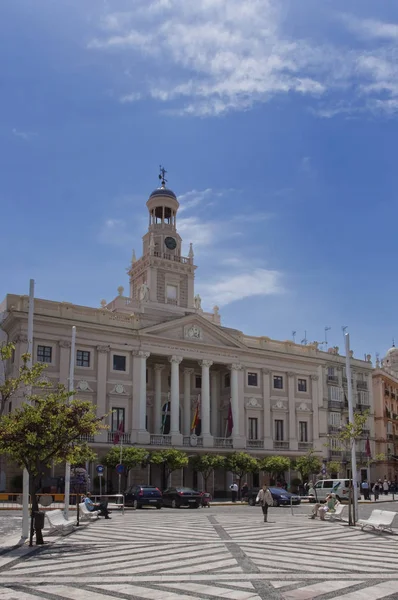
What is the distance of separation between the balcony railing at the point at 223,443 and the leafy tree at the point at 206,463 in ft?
8.76

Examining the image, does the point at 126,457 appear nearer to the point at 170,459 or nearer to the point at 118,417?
the point at 170,459

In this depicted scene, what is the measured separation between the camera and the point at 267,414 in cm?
6031

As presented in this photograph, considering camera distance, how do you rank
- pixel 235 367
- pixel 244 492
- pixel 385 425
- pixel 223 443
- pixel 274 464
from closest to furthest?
pixel 244 492, pixel 274 464, pixel 223 443, pixel 235 367, pixel 385 425

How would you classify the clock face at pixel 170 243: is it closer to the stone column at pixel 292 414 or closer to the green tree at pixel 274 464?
the stone column at pixel 292 414

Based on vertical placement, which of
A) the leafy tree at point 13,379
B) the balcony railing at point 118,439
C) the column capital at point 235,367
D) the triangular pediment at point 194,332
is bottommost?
the balcony railing at point 118,439

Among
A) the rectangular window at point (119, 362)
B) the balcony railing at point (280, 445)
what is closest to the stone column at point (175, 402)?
the rectangular window at point (119, 362)

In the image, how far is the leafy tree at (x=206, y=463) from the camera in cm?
5206

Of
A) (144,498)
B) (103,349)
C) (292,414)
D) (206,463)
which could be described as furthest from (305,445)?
(144,498)

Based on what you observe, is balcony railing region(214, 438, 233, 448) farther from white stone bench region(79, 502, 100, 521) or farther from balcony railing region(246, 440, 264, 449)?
white stone bench region(79, 502, 100, 521)

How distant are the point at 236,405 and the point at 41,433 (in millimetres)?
40568

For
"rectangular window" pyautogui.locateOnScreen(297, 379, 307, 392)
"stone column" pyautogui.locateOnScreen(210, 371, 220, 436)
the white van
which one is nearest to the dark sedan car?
the white van

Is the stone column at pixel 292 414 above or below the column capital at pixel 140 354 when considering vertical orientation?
below

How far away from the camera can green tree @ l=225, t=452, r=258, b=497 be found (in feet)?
174

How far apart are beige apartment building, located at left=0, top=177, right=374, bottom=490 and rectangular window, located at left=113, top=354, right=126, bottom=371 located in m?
0.08
